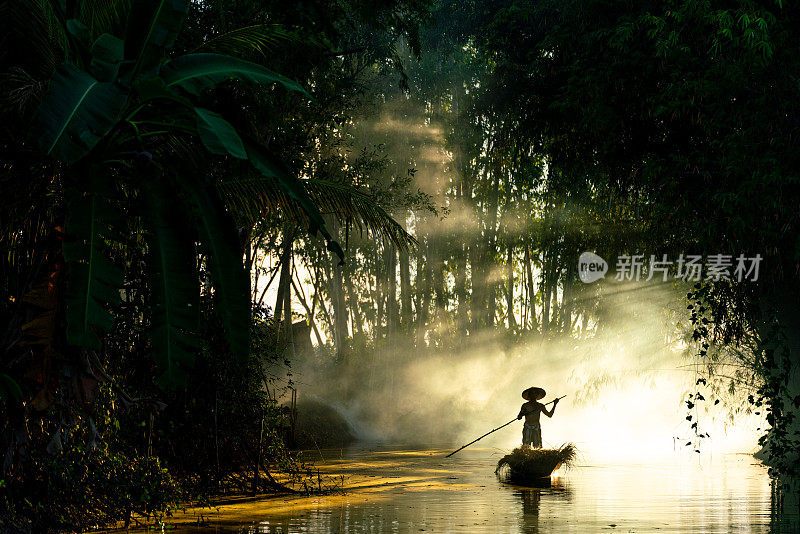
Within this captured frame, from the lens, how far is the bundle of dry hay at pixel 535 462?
18547mm

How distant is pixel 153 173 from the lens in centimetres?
979

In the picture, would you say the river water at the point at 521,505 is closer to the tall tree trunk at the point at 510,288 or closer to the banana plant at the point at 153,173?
the banana plant at the point at 153,173

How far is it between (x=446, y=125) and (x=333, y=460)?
18481 millimetres

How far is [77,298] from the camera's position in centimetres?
890

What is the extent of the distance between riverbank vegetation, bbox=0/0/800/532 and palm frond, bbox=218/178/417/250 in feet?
0.12

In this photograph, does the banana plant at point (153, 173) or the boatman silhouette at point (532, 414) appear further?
the boatman silhouette at point (532, 414)

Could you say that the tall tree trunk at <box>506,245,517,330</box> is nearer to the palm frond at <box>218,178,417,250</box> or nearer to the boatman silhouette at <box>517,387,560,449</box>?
the boatman silhouette at <box>517,387,560,449</box>

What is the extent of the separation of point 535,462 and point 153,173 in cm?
1125

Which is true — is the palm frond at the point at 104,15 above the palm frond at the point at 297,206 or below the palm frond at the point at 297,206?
above

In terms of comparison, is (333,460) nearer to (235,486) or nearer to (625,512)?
(235,486)

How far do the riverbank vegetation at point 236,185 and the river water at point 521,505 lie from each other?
1.19 metres

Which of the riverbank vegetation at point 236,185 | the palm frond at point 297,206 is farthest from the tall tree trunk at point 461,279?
the palm frond at point 297,206

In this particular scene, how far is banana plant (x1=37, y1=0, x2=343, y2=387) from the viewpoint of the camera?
27.2ft

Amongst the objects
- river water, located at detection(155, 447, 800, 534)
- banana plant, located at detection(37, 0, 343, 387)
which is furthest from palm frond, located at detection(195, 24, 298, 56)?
river water, located at detection(155, 447, 800, 534)
